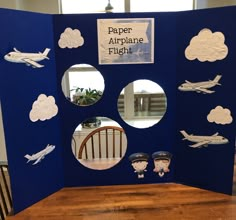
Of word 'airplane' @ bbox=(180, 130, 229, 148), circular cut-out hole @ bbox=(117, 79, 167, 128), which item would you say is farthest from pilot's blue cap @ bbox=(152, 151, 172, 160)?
circular cut-out hole @ bbox=(117, 79, 167, 128)

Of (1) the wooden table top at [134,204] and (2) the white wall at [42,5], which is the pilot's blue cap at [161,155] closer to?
(1) the wooden table top at [134,204]

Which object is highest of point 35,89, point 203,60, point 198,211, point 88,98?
point 203,60

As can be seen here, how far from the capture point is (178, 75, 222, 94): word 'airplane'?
136 cm

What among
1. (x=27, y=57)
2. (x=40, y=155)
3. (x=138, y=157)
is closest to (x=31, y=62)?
(x=27, y=57)

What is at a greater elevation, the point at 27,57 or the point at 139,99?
the point at 27,57

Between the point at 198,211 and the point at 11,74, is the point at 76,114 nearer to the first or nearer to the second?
the point at 11,74

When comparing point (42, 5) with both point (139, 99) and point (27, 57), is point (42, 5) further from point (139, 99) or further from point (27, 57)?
point (27, 57)

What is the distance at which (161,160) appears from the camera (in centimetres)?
152

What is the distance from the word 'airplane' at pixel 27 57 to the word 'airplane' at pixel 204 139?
895 millimetres

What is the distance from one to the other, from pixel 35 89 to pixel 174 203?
3.21 ft

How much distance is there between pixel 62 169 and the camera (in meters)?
1.52

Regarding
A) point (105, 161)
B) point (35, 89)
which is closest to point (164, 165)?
point (105, 161)

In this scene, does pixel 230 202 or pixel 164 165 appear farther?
pixel 164 165

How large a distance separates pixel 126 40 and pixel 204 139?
0.71 m
